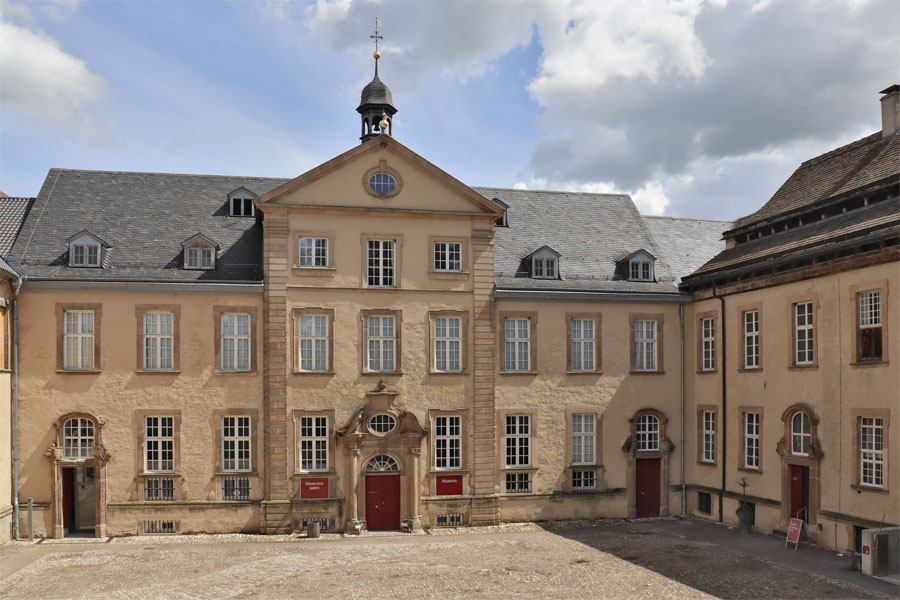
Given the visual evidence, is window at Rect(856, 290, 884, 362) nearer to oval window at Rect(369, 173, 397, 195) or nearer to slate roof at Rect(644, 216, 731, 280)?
slate roof at Rect(644, 216, 731, 280)

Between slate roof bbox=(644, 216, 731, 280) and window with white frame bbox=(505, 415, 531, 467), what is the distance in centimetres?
985

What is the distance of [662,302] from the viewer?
116 ft

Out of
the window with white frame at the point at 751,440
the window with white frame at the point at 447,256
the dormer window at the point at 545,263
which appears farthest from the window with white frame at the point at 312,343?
the window with white frame at the point at 751,440

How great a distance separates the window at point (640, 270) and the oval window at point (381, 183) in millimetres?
10787

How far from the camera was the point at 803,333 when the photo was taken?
2908cm

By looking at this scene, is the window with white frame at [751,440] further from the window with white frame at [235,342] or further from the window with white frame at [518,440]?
the window with white frame at [235,342]

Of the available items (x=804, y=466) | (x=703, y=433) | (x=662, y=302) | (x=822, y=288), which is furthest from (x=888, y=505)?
(x=662, y=302)

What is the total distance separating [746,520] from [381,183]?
18.2 metres

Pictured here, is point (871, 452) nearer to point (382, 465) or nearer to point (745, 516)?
point (745, 516)

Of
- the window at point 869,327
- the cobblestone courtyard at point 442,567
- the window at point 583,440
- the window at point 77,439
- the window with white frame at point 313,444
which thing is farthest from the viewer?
the window at point 583,440

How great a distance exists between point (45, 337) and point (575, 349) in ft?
64.7

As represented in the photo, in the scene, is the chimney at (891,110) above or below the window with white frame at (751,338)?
above

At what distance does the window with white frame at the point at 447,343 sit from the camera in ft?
108

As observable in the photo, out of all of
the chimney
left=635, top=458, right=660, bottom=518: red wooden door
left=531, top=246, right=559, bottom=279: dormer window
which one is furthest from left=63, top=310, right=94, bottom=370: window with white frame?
the chimney
